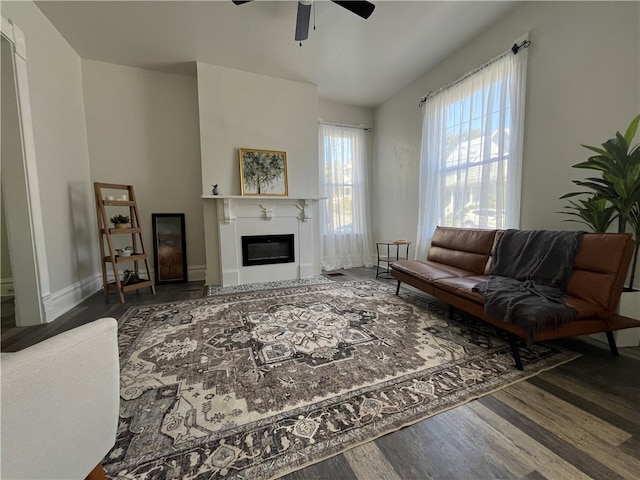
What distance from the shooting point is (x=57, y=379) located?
1.95ft

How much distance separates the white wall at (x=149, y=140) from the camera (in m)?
3.48

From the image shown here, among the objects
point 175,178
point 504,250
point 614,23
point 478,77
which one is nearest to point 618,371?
point 504,250

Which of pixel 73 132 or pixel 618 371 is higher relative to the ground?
pixel 73 132

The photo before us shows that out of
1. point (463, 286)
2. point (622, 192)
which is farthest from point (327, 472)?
point (622, 192)

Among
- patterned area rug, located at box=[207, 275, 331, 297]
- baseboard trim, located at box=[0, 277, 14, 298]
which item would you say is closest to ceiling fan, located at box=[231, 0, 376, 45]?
patterned area rug, located at box=[207, 275, 331, 297]

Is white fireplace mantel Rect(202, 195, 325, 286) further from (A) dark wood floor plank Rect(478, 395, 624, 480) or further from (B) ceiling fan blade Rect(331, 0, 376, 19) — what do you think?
(A) dark wood floor plank Rect(478, 395, 624, 480)

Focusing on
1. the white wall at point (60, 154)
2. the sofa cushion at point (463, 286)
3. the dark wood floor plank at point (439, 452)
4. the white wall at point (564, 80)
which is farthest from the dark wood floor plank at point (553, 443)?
the white wall at point (60, 154)

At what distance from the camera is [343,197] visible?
15.7 feet

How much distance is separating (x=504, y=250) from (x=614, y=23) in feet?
6.28

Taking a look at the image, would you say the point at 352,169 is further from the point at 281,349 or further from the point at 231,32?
the point at 281,349

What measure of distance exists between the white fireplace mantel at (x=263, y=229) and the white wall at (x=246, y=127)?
6.3 inches

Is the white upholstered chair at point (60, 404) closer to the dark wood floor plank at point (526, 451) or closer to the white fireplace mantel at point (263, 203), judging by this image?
the dark wood floor plank at point (526, 451)

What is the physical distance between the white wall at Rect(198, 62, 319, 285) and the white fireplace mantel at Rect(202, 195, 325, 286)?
0.16m

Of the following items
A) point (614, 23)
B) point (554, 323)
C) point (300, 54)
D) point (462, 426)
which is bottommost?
point (462, 426)
